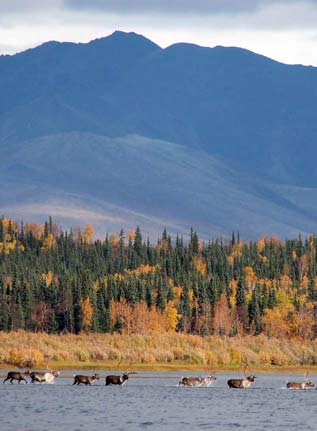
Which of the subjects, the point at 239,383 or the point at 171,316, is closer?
the point at 239,383

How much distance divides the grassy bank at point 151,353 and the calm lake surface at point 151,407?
13.3 meters

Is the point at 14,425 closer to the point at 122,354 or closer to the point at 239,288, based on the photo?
the point at 122,354

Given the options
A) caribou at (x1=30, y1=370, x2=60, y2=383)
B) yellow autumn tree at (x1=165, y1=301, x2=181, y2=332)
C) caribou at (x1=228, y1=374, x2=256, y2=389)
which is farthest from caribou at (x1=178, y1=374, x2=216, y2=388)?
yellow autumn tree at (x1=165, y1=301, x2=181, y2=332)

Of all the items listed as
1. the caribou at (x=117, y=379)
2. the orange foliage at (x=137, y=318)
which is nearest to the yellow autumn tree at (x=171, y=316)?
the orange foliage at (x=137, y=318)

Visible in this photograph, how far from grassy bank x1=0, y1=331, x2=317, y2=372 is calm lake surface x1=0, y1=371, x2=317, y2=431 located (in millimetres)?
13307

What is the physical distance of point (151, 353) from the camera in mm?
111938

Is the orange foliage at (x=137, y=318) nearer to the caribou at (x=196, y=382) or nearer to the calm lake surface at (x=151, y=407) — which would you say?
the calm lake surface at (x=151, y=407)

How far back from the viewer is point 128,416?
62750 mm

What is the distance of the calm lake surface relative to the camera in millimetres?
58531

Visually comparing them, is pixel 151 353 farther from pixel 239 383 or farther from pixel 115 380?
pixel 115 380

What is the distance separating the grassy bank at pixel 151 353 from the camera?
10544 centimetres

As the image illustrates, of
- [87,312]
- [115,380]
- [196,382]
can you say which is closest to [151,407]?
[115,380]

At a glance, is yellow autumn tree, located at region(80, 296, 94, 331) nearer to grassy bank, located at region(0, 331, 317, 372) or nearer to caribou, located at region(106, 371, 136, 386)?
grassy bank, located at region(0, 331, 317, 372)

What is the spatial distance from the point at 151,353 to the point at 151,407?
143 ft
